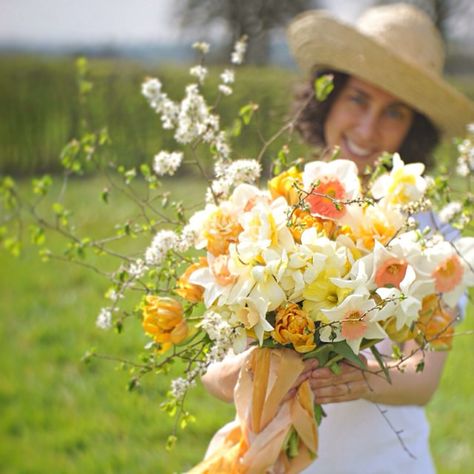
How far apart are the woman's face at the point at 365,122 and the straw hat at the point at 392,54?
52mm

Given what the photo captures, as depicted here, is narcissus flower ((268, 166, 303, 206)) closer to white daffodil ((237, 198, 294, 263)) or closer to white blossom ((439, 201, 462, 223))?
white daffodil ((237, 198, 294, 263))

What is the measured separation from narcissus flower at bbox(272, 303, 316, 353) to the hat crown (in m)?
1.45

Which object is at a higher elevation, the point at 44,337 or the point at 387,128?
the point at 387,128

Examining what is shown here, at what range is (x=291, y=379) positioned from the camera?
1.57 meters

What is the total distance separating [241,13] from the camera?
21562mm

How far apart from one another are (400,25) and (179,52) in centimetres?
1504

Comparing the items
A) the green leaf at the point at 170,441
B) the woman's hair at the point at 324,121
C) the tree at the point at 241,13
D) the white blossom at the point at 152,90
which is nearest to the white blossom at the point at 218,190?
the white blossom at the point at 152,90

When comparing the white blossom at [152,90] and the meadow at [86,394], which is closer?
the white blossom at [152,90]

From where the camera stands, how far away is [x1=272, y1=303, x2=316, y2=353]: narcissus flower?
142 cm

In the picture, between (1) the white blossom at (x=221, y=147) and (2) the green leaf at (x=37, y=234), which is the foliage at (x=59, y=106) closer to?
(2) the green leaf at (x=37, y=234)

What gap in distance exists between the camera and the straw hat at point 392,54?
101 inches

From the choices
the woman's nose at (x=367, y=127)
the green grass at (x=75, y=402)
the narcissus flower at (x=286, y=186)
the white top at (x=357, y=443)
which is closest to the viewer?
the narcissus flower at (x=286, y=186)

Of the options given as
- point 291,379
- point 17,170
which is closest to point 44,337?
point 291,379

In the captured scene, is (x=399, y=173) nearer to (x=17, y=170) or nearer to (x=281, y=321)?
(x=281, y=321)
